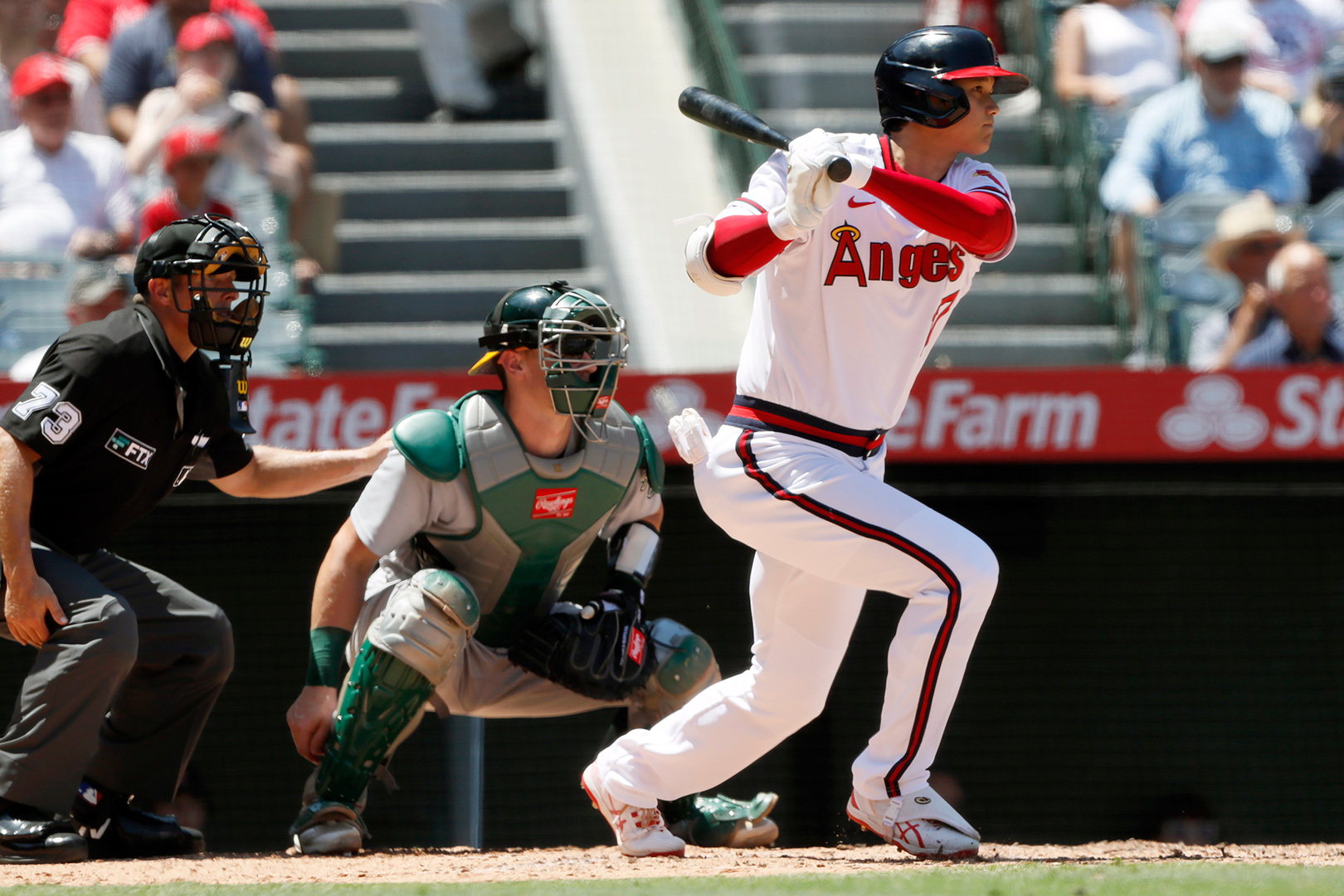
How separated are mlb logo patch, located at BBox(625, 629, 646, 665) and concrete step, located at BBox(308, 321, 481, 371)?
290 centimetres

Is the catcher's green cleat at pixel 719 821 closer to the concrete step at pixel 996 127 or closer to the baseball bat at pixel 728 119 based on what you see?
the baseball bat at pixel 728 119

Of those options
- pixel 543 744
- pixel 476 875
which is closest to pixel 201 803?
pixel 543 744

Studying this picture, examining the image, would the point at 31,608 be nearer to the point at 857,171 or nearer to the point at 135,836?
the point at 135,836

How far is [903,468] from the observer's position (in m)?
5.12

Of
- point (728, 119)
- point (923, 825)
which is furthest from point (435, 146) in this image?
point (923, 825)

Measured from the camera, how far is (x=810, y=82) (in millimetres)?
7977

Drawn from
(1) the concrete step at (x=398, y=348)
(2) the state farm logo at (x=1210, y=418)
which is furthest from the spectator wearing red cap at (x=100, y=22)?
(2) the state farm logo at (x=1210, y=418)

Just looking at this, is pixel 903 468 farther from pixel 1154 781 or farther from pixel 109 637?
pixel 109 637

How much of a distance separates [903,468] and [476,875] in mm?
2358

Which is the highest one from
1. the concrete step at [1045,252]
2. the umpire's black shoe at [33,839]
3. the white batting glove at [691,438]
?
the white batting glove at [691,438]

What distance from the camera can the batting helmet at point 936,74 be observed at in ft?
10.7

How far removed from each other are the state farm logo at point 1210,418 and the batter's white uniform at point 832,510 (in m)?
1.67

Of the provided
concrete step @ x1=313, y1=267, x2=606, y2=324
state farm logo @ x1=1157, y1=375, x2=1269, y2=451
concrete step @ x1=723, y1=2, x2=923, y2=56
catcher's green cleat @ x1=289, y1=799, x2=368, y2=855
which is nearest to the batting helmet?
state farm logo @ x1=1157, y1=375, x2=1269, y2=451

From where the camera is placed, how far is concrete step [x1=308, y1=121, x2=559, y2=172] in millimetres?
7809
